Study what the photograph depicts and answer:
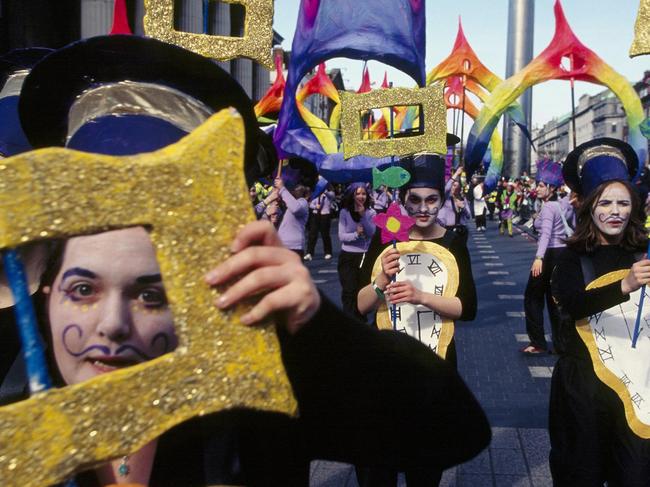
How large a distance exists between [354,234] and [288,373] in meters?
6.59

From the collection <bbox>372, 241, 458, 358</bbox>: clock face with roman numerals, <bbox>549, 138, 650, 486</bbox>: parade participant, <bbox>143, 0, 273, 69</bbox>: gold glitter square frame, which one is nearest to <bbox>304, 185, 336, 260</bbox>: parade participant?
<bbox>372, 241, 458, 358</bbox>: clock face with roman numerals

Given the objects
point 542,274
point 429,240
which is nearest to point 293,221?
point 542,274

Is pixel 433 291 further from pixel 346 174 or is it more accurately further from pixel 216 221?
pixel 346 174

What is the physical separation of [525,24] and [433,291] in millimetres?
59649

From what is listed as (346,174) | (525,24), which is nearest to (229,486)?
(346,174)

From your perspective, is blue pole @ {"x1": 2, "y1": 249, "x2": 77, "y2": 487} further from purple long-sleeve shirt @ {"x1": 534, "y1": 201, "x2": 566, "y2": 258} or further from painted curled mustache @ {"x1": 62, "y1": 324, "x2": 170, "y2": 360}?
purple long-sleeve shirt @ {"x1": 534, "y1": 201, "x2": 566, "y2": 258}

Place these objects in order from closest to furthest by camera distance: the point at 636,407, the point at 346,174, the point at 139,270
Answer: the point at 139,270 < the point at 636,407 < the point at 346,174

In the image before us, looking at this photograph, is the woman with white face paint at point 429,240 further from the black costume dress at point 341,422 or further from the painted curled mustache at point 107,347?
the painted curled mustache at point 107,347

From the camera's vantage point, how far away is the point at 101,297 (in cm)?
104

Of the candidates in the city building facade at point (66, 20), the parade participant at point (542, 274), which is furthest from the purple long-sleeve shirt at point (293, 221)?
the city building facade at point (66, 20)

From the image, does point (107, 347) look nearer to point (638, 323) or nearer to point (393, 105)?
point (638, 323)

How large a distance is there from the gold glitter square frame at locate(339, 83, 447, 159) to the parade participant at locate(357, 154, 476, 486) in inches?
7.3

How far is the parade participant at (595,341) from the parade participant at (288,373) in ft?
6.04

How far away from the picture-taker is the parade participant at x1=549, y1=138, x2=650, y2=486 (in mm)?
2836
